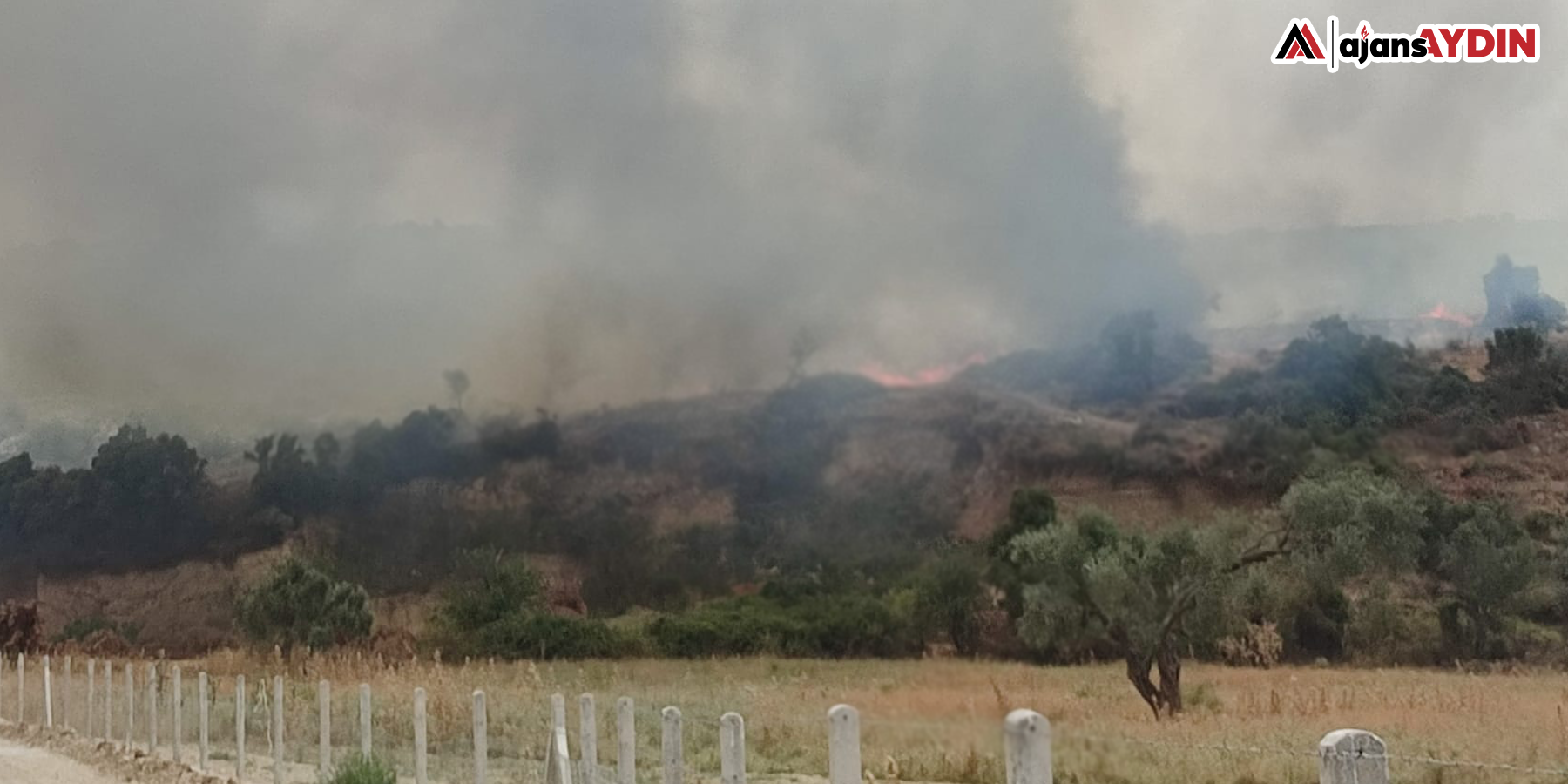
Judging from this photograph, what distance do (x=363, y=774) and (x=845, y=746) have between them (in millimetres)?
12017

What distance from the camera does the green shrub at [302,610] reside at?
238 feet

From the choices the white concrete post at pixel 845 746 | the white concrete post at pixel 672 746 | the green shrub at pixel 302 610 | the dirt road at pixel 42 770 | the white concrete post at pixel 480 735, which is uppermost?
the white concrete post at pixel 845 746

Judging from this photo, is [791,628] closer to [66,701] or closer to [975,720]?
[66,701]

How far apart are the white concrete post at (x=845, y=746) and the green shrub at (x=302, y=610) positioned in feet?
226

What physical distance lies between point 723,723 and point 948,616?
44.6m

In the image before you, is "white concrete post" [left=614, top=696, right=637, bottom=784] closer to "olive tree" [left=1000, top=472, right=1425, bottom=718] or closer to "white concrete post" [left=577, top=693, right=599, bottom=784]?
"white concrete post" [left=577, top=693, right=599, bottom=784]

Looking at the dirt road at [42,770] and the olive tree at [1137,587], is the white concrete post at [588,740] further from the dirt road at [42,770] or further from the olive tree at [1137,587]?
the olive tree at [1137,587]

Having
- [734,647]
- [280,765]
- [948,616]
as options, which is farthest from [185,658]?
[280,765]

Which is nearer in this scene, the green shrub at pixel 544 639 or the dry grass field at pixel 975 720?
the dry grass field at pixel 975 720

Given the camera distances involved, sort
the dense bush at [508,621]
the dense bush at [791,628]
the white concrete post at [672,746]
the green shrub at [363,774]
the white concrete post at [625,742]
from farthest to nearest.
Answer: the dense bush at [508,621] < the dense bush at [791,628] < the green shrub at [363,774] < the white concrete post at [625,742] < the white concrete post at [672,746]

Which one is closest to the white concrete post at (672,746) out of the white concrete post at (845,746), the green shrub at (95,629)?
the white concrete post at (845,746)

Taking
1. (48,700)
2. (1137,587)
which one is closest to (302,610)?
(48,700)

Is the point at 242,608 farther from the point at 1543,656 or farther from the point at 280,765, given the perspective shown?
the point at 1543,656

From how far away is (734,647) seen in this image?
6606cm
